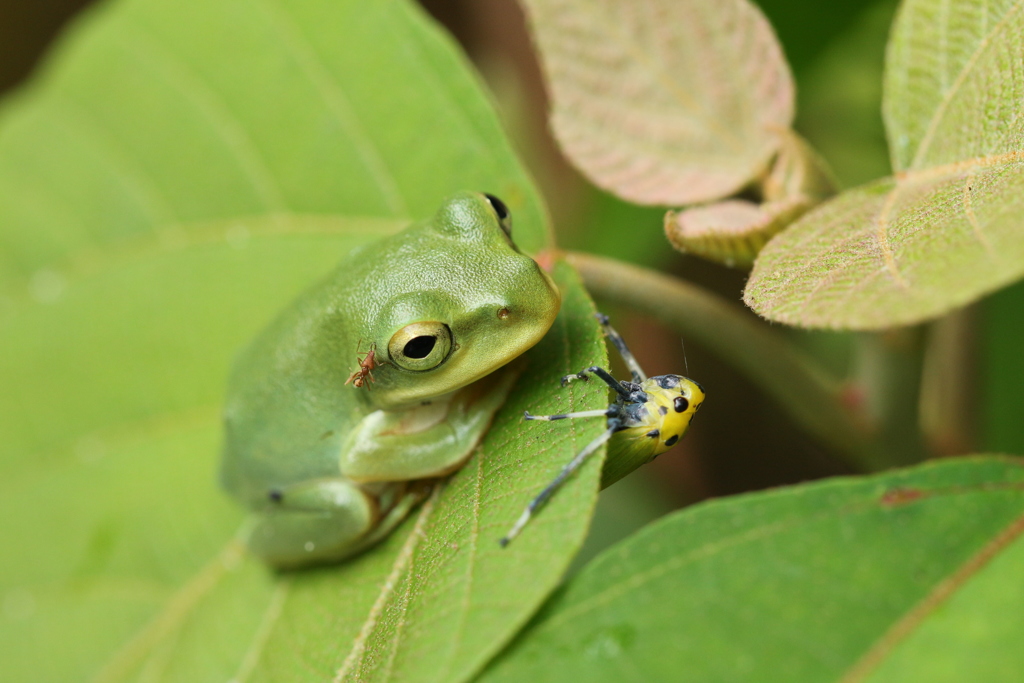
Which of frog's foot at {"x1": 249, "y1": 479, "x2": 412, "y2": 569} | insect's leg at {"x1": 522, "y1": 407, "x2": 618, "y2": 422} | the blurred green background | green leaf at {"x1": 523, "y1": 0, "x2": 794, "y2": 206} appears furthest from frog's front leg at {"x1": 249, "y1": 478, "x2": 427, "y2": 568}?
the blurred green background

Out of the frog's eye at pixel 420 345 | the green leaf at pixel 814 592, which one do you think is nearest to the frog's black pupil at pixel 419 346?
the frog's eye at pixel 420 345

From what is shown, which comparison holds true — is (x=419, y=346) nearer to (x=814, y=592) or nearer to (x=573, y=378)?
(x=573, y=378)

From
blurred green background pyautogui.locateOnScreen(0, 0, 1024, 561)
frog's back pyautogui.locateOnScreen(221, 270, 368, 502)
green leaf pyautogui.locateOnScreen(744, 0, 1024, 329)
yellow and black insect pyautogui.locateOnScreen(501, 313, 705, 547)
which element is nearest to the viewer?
green leaf pyautogui.locateOnScreen(744, 0, 1024, 329)

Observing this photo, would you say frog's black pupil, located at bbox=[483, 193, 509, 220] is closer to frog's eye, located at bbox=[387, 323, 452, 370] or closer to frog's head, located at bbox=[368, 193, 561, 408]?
frog's head, located at bbox=[368, 193, 561, 408]

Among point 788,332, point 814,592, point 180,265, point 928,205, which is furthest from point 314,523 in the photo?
point 788,332

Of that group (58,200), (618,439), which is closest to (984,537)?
(618,439)

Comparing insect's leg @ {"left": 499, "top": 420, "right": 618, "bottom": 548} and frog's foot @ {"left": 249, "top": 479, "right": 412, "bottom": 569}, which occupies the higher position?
insect's leg @ {"left": 499, "top": 420, "right": 618, "bottom": 548}

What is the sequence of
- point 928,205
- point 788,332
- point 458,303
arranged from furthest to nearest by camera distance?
1. point 788,332
2. point 458,303
3. point 928,205
